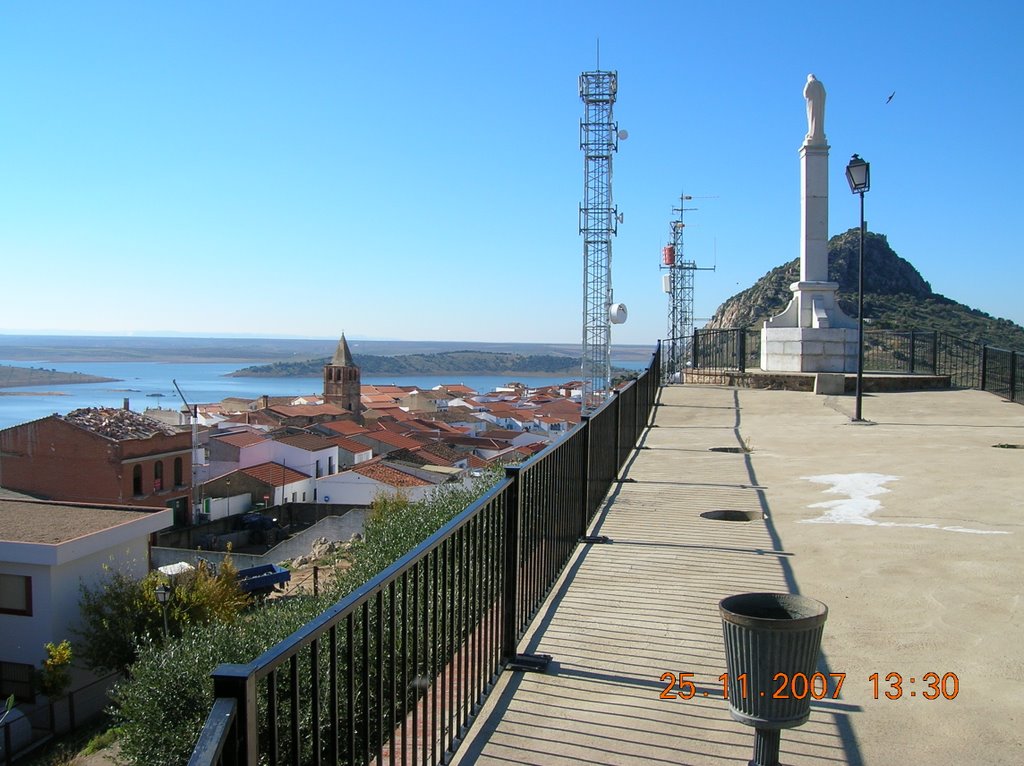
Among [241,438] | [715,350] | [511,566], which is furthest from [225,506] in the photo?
[511,566]

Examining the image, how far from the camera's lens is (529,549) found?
456 cm

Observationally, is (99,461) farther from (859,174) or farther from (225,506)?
(859,174)

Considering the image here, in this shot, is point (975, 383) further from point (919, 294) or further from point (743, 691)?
point (919, 294)

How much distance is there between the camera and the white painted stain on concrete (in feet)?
22.2

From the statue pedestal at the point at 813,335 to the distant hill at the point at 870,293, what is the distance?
26.0 metres

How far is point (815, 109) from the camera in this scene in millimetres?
20859

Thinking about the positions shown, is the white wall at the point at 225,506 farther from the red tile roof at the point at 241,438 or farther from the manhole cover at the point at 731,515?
the manhole cover at the point at 731,515

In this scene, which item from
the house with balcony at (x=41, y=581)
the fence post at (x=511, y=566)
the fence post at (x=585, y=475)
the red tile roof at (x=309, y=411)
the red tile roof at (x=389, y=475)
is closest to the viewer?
the fence post at (x=511, y=566)

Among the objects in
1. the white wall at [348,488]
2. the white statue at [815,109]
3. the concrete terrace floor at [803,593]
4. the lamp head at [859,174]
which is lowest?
the white wall at [348,488]

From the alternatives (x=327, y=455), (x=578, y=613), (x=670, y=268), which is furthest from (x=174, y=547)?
(x=578, y=613)

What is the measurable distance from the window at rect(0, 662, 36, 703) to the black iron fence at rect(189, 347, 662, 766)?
18508 mm

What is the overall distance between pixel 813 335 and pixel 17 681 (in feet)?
72.5

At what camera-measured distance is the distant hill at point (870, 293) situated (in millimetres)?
48206

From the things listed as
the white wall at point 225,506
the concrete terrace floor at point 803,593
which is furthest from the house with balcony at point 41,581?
the white wall at point 225,506
